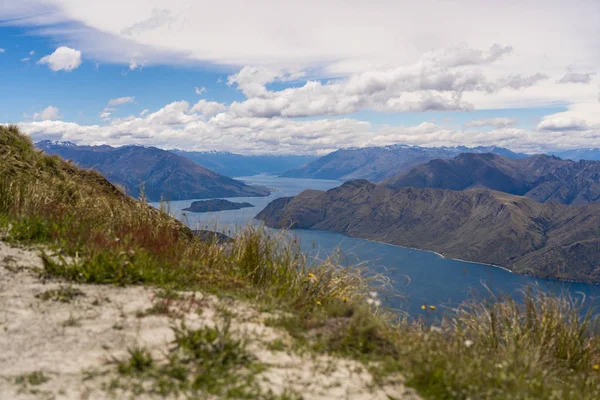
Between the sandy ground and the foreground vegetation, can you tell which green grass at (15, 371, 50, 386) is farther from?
the foreground vegetation

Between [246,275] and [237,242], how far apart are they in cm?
118

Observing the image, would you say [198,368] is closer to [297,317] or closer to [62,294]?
[297,317]

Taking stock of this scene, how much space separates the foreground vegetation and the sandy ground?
0.62 ft

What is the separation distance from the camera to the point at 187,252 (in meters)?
7.86

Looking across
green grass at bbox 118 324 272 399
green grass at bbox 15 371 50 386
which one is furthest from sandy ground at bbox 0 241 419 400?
green grass at bbox 118 324 272 399

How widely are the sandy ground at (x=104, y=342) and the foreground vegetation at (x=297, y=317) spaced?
0.62 feet

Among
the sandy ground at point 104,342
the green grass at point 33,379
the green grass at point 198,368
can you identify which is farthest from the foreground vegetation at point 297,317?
the green grass at point 33,379

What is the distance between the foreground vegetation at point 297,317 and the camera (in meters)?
4.33

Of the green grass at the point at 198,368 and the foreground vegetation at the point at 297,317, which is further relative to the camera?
the foreground vegetation at the point at 297,317

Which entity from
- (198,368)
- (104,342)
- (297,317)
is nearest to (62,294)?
(104,342)

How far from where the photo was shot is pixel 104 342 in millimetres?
4773

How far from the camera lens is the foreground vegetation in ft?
14.2

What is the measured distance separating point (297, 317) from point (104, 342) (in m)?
2.20

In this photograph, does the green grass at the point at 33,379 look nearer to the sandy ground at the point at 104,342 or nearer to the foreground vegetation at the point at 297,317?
the sandy ground at the point at 104,342
